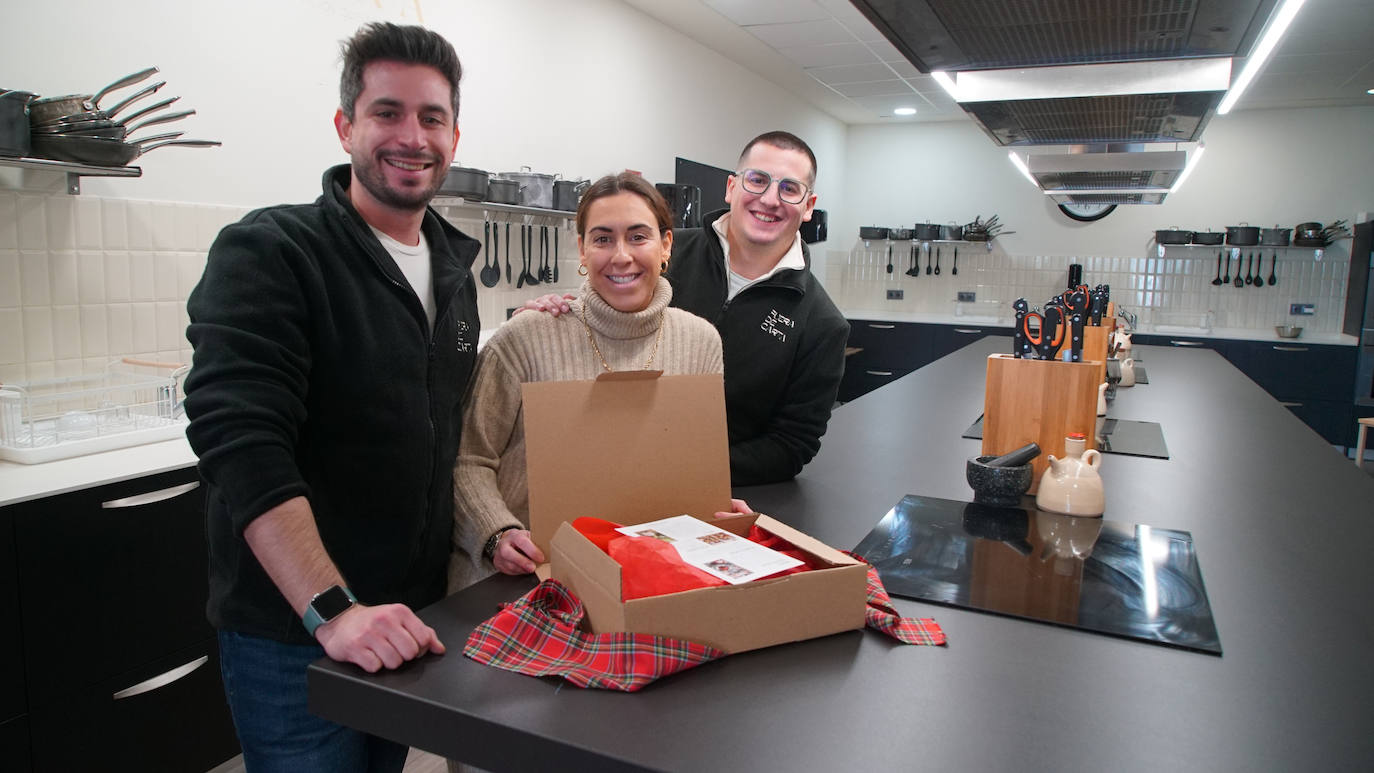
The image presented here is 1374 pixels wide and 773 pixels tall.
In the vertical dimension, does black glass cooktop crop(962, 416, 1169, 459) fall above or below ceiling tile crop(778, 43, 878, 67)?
below

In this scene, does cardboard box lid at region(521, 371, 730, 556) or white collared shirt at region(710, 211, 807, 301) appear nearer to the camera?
cardboard box lid at region(521, 371, 730, 556)

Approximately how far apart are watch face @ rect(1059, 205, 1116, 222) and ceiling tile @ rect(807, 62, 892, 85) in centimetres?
238

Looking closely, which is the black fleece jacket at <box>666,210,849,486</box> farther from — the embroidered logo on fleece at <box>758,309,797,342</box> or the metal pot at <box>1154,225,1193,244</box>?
the metal pot at <box>1154,225,1193,244</box>

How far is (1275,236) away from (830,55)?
385 centimetres

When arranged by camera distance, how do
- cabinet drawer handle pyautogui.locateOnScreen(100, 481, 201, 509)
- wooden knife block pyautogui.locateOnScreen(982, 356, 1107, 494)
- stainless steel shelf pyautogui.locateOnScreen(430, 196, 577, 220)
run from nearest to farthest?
wooden knife block pyautogui.locateOnScreen(982, 356, 1107, 494)
cabinet drawer handle pyautogui.locateOnScreen(100, 481, 201, 509)
stainless steel shelf pyautogui.locateOnScreen(430, 196, 577, 220)

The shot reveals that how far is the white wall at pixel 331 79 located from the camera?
2506mm

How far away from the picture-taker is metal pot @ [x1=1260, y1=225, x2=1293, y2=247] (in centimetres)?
683

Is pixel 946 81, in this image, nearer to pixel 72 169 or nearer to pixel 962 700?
pixel 962 700

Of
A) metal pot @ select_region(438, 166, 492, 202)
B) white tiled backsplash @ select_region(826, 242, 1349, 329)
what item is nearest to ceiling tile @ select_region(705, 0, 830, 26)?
metal pot @ select_region(438, 166, 492, 202)

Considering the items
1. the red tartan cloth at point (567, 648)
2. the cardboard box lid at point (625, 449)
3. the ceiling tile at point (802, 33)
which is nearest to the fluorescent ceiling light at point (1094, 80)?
the cardboard box lid at point (625, 449)

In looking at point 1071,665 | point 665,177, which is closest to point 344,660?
point 1071,665

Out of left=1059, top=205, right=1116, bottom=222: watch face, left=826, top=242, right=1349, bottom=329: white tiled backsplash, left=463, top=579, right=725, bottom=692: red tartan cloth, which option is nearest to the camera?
left=463, top=579, right=725, bottom=692: red tartan cloth

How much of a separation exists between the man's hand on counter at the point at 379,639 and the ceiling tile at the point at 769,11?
4446 mm

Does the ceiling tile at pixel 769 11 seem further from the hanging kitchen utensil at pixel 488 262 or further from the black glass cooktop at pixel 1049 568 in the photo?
the black glass cooktop at pixel 1049 568
